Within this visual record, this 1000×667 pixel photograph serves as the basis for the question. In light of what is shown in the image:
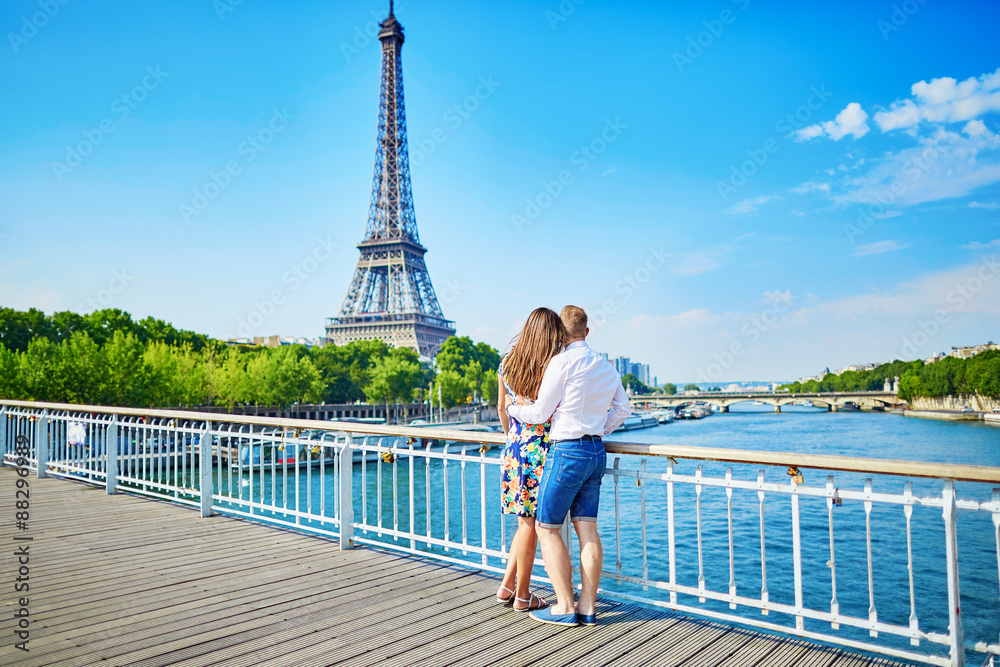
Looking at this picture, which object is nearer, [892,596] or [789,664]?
[789,664]

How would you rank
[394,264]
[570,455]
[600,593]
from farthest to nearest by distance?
[394,264] < [600,593] < [570,455]

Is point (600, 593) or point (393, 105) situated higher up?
point (393, 105)

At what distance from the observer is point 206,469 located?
22.2ft

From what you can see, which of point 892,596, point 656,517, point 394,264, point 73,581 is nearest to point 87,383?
point 656,517

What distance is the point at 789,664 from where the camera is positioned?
3203 mm

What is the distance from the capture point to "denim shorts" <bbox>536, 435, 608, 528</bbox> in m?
3.56

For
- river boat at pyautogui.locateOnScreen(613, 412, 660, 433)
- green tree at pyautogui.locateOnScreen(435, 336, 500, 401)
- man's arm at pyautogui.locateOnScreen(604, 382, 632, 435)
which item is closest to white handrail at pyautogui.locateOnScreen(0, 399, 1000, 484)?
man's arm at pyautogui.locateOnScreen(604, 382, 632, 435)

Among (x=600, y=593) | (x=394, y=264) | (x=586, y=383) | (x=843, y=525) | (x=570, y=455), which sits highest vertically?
(x=394, y=264)

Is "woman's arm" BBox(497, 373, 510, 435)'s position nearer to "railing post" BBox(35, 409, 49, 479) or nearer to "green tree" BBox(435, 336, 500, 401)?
"railing post" BBox(35, 409, 49, 479)

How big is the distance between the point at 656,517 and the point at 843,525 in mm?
5973

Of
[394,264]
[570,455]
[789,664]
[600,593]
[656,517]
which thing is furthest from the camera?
[394,264]

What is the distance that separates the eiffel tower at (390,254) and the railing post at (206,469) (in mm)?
70017

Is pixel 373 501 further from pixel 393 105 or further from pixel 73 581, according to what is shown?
pixel 393 105

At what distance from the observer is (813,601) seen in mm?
13422
